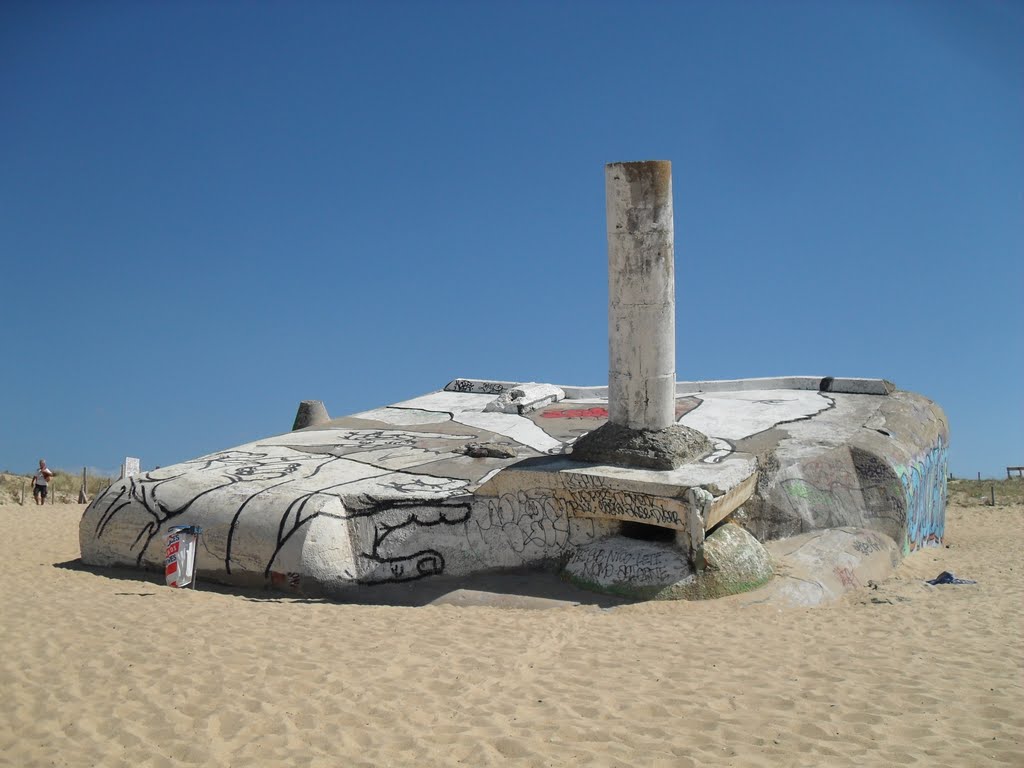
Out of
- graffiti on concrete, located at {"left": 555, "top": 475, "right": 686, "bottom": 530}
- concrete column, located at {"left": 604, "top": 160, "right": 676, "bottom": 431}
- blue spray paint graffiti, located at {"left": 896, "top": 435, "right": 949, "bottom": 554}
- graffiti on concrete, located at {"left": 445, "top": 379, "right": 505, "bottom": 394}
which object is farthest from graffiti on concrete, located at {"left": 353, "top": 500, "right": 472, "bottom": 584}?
graffiti on concrete, located at {"left": 445, "top": 379, "right": 505, "bottom": 394}

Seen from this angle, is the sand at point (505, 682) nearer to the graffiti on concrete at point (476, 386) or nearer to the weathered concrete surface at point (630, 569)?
the weathered concrete surface at point (630, 569)

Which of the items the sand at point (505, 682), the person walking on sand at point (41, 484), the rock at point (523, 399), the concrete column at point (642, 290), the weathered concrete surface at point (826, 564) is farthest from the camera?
the person walking on sand at point (41, 484)

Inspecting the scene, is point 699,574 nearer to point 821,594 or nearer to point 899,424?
point 821,594

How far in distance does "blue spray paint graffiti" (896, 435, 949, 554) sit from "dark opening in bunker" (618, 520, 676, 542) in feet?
14.9

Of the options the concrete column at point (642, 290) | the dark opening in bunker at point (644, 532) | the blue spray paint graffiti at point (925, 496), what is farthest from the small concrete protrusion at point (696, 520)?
the blue spray paint graffiti at point (925, 496)

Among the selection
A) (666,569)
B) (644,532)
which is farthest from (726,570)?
(644,532)

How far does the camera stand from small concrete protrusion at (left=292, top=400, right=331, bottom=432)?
61.2 feet

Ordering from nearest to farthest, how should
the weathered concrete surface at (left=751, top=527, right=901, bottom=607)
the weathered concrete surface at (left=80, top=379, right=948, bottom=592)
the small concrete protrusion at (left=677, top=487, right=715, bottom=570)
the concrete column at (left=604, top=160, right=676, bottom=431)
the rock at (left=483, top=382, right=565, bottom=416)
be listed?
the small concrete protrusion at (left=677, top=487, right=715, bottom=570) → the weathered concrete surface at (left=751, top=527, right=901, bottom=607) → the weathered concrete surface at (left=80, top=379, right=948, bottom=592) → the concrete column at (left=604, top=160, right=676, bottom=431) → the rock at (left=483, top=382, right=565, bottom=416)

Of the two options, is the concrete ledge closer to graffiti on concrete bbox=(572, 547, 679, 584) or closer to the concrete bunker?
the concrete bunker

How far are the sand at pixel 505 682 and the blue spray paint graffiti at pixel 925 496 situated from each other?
10.6 feet

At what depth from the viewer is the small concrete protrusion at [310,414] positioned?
61.2ft

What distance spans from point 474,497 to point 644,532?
212cm

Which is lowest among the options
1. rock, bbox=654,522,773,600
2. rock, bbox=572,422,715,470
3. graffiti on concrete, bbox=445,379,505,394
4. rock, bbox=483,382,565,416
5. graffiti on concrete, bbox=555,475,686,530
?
rock, bbox=654,522,773,600

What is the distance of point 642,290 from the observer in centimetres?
1106
